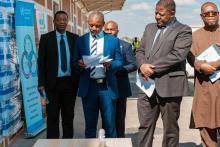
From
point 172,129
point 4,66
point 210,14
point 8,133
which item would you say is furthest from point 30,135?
point 210,14

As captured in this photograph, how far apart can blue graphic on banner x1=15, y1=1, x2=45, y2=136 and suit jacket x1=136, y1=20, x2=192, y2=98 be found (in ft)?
8.72

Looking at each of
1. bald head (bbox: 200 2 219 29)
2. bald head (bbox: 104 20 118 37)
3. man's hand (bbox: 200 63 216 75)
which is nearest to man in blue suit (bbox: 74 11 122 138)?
bald head (bbox: 104 20 118 37)

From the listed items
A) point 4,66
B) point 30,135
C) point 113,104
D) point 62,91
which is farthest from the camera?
point 30,135

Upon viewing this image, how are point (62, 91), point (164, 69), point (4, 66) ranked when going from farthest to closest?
point (4, 66) → point (62, 91) → point (164, 69)

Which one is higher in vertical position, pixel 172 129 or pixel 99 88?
pixel 99 88

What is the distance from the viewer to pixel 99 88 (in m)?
4.63

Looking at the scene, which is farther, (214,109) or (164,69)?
(214,109)

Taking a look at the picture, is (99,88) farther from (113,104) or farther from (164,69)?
(164,69)

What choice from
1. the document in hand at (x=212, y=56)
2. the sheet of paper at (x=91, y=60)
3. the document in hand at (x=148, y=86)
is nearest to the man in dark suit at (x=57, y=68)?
the sheet of paper at (x=91, y=60)

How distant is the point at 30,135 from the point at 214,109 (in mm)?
3105

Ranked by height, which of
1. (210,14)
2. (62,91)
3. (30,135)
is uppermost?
(210,14)

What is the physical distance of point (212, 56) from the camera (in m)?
4.68

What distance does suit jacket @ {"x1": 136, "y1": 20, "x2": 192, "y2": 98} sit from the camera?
14.4 ft

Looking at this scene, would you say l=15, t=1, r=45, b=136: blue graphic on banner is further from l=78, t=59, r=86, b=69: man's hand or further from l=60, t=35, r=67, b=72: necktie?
l=78, t=59, r=86, b=69: man's hand
